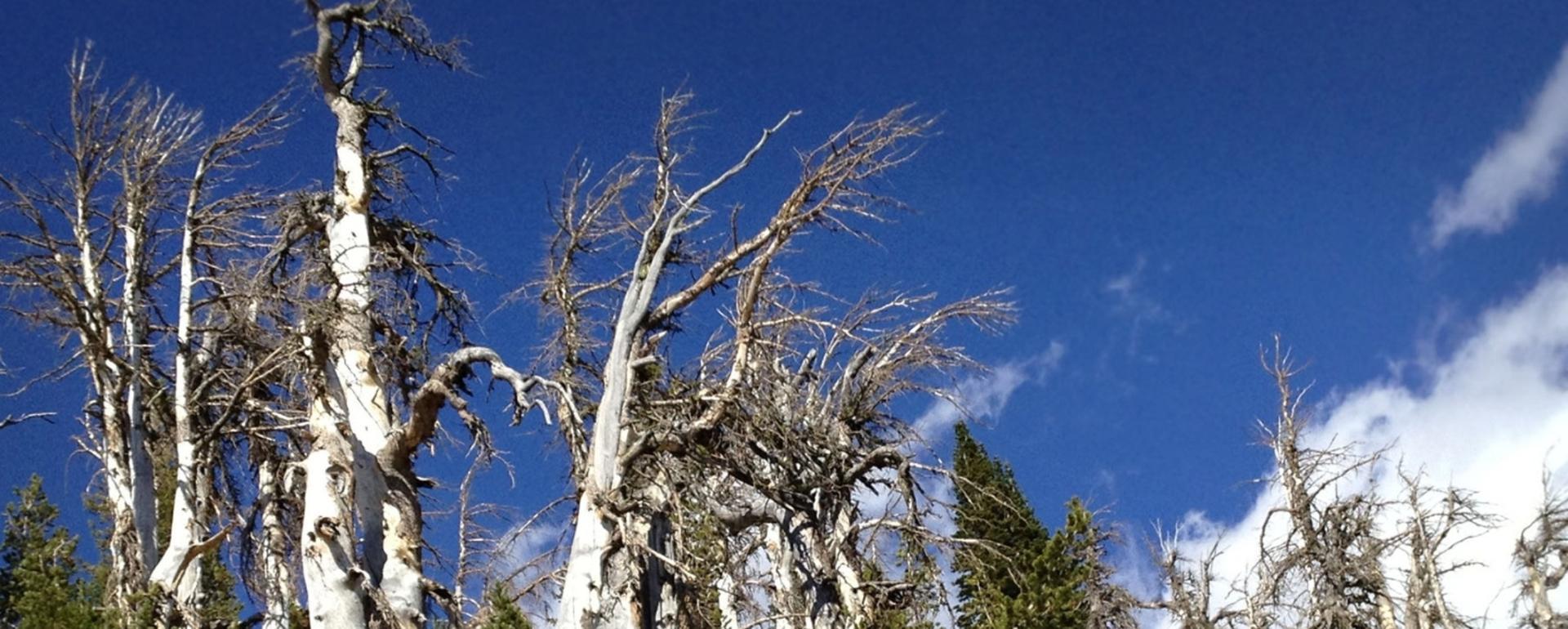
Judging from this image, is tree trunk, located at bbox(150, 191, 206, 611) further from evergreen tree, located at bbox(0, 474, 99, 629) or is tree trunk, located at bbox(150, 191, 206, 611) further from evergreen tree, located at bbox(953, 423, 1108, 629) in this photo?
evergreen tree, located at bbox(953, 423, 1108, 629)

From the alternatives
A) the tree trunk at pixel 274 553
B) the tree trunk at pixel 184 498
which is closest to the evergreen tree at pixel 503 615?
the tree trunk at pixel 274 553

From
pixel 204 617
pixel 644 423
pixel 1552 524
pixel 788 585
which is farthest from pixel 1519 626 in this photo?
pixel 204 617

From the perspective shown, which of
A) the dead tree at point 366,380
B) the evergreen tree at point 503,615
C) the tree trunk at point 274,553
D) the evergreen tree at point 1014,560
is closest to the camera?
the dead tree at point 366,380

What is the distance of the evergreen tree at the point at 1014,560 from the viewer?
13.5 m

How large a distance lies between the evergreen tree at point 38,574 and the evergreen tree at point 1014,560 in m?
7.98

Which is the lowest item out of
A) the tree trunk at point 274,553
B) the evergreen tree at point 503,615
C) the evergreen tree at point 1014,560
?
the evergreen tree at point 503,615

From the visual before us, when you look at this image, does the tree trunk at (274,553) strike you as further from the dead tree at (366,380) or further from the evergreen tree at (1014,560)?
the evergreen tree at (1014,560)

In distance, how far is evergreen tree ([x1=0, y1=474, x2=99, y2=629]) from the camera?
11422 millimetres

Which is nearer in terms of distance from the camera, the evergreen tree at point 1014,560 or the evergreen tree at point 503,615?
the evergreen tree at point 503,615

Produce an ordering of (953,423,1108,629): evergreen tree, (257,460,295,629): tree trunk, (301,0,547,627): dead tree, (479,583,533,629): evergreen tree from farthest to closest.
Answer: (953,423,1108,629): evergreen tree
(479,583,533,629): evergreen tree
(257,460,295,629): tree trunk
(301,0,547,627): dead tree

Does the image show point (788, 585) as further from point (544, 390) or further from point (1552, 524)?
point (1552, 524)

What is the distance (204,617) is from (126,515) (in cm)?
125

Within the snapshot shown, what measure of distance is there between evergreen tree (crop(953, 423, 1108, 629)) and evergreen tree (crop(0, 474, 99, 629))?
314 inches

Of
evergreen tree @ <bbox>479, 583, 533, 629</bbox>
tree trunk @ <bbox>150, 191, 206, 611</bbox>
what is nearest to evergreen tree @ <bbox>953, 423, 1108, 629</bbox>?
evergreen tree @ <bbox>479, 583, 533, 629</bbox>
